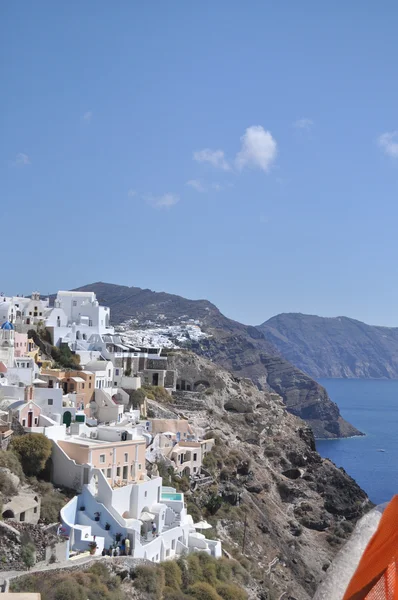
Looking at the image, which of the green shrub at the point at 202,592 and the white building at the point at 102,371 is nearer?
the green shrub at the point at 202,592

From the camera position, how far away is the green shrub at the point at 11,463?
19781 millimetres

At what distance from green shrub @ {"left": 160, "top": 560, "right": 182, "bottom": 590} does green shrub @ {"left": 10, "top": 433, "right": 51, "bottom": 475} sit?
5.25 m

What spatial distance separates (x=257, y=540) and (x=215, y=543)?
8.52 metres

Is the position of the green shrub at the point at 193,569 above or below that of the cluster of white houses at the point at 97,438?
below

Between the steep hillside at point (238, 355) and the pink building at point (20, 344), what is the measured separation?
47881 millimetres

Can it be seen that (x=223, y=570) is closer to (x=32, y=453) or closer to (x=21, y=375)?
(x=32, y=453)

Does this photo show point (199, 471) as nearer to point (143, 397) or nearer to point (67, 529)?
point (143, 397)

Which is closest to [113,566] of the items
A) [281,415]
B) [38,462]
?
[38,462]

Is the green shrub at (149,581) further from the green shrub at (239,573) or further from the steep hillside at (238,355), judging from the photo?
the steep hillside at (238,355)

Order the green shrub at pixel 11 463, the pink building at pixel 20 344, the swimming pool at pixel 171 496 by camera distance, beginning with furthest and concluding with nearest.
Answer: the pink building at pixel 20 344
the swimming pool at pixel 171 496
the green shrub at pixel 11 463

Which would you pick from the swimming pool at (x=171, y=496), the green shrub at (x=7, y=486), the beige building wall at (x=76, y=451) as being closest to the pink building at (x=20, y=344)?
the beige building wall at (x=76, y=451)

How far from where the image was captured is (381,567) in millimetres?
1801

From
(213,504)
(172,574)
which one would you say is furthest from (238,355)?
(172,574)

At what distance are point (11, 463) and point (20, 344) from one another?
45.6 feet
